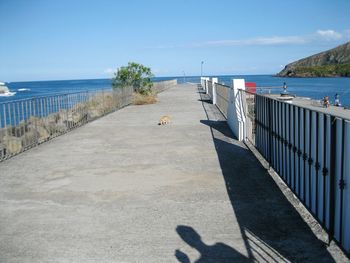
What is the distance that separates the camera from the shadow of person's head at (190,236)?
15.5 feet

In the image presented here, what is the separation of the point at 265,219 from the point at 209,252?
1.23 meters

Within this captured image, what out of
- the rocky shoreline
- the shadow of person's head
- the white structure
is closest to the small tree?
the rocky shoreline

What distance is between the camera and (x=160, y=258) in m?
4.39

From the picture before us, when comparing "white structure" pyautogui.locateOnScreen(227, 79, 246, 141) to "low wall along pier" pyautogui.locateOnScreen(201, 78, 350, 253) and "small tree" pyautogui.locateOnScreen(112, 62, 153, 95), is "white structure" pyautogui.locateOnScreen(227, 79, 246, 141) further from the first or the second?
"small tree" pyautogui.locateOnScreen(112, 62, 153, 95)

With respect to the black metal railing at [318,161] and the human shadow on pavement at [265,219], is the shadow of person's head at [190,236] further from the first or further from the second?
the black metal railing at [318,161]

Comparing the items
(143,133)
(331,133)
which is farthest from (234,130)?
(331,133)

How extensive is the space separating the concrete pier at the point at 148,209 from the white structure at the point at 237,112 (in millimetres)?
945

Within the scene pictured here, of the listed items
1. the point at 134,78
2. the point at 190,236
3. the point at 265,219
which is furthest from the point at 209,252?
the point at 134,78

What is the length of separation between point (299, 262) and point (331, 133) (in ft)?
Answer: 4.25

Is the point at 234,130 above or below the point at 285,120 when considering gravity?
below

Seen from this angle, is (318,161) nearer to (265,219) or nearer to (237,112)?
(265,219)

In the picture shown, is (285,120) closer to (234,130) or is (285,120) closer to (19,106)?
(234,130)

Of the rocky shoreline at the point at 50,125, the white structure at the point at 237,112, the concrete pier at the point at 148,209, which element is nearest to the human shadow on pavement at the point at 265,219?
the concrete pier at the point at 148,209

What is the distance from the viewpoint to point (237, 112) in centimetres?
1217
